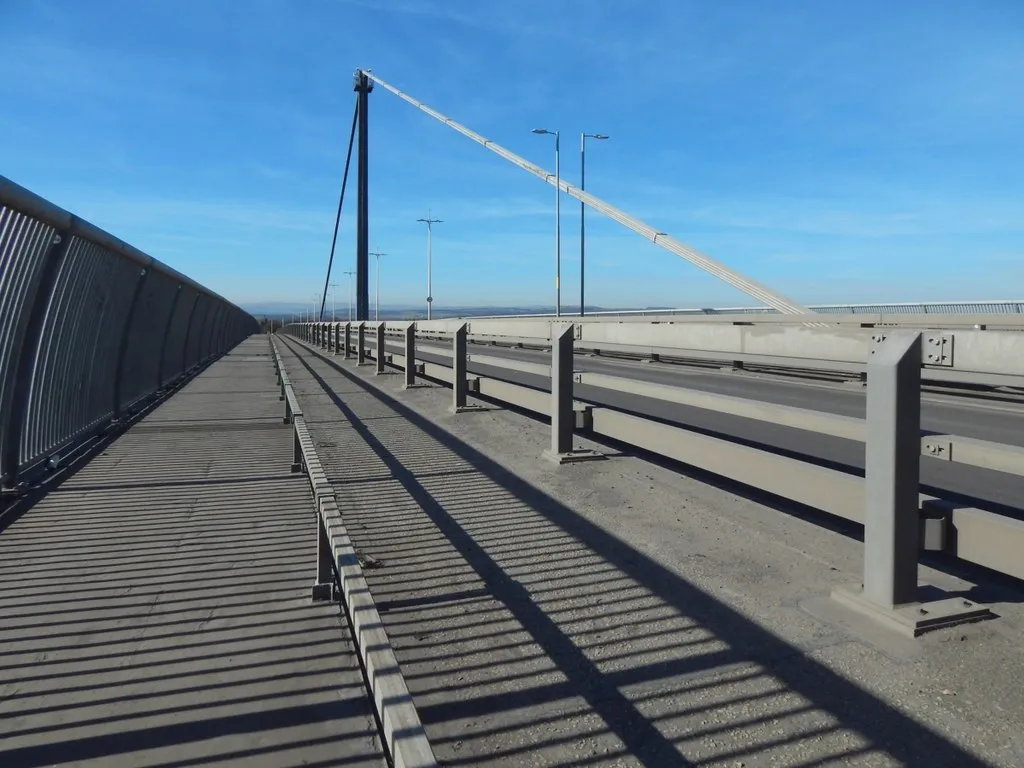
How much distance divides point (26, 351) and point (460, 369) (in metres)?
4.91

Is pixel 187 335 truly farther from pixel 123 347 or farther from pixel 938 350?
pixel 938 350

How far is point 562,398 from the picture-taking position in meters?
6.43

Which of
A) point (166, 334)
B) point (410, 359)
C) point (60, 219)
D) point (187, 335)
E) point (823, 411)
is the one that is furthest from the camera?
point (187, 335)

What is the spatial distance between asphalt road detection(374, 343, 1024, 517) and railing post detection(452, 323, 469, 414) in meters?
1.41

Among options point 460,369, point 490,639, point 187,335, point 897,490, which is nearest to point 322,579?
point 490,639

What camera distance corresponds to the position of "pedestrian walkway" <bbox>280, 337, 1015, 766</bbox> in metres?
2.40

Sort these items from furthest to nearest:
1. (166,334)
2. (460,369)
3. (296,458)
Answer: (166,334), (460,369), (296,458)

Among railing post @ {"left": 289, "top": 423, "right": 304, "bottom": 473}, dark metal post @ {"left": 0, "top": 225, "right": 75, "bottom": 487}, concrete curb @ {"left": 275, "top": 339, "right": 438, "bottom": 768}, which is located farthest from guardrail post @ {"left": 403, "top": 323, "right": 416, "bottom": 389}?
concrete curb @ {"left": 275, "top": 339, "right": 438, "bottom": 768}

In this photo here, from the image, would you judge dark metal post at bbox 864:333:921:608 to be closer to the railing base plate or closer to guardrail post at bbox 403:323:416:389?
the railing base plate

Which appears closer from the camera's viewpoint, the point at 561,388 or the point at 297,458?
the point at 561,388

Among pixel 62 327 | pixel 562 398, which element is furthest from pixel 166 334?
pixel 562 398

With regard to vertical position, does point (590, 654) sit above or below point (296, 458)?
below

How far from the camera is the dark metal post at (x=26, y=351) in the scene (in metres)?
5.57

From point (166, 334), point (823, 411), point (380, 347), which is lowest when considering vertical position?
point (823, 411)
